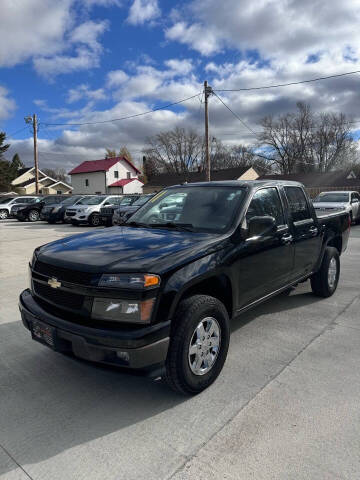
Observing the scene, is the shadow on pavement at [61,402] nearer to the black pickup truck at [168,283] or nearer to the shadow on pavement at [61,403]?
the shadow on pavement at [61,403]

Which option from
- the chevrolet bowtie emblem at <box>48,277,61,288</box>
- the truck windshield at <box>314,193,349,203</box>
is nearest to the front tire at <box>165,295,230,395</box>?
the chevrolet bowtie emblem at <box>48,277,61,288</box>

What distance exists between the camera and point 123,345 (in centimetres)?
243

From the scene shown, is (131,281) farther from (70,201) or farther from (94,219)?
(70,201)

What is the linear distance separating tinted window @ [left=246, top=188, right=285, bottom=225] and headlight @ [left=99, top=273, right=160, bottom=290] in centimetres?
145

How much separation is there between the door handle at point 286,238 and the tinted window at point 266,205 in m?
0.16

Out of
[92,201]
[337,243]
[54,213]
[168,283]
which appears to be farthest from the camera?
[54,213]

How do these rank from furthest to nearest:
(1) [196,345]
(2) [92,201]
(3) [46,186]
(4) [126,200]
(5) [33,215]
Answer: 1. (3) [46,186]
2. (5) [33,215]
3. (4) [126,200]
4. (2) [92,201]
5. (1) [196,345]

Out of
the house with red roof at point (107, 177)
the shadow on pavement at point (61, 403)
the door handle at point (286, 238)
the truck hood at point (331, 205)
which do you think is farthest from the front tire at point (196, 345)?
the house with red roof at point (107, 177)

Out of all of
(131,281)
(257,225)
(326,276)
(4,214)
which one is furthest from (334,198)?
(4,214)

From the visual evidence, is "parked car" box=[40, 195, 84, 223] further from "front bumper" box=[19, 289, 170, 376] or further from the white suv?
"front bumper" box=[19, 289, 170, 376]

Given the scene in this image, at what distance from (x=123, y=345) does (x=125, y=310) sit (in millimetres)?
239

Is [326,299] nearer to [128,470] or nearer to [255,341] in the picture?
[255,341]

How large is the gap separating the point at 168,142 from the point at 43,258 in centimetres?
6878

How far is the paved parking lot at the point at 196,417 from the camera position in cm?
216
